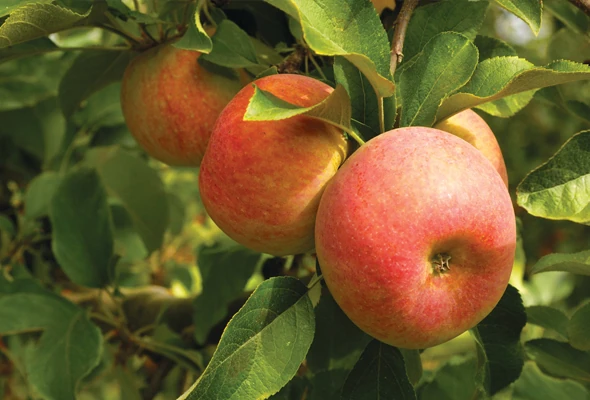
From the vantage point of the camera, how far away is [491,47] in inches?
31.5

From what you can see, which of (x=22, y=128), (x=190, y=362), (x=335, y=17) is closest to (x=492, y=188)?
(x=335, y=17)

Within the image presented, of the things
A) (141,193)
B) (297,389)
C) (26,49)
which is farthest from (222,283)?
(26,49)

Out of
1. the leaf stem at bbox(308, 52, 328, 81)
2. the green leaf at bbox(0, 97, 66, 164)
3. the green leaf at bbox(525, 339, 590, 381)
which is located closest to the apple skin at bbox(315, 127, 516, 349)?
the leaf stem at bbox(308, 52, 328, 81)

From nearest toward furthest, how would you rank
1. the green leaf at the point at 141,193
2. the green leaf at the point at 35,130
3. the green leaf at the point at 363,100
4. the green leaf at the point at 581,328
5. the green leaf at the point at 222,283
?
the green leaf at the point at 363,100 → the green leaf at the point at 581,328 → the green leaf at the point at 222,283 → the green leaf at the point at 141,193 → the green leaf at the point at 35,130

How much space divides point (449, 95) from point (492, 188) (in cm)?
11

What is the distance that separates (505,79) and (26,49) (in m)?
0.57

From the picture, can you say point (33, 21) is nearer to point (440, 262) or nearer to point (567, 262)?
point (440, 262)

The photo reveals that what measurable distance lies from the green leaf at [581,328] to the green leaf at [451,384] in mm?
282

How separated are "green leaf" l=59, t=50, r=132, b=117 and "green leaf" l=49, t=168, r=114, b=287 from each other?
0.12m

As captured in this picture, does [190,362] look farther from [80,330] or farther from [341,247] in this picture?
[341,247]

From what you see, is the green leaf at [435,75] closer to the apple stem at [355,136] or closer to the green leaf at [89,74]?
the apple stem at [355,136]

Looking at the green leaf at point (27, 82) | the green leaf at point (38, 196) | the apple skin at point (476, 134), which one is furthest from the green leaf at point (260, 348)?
the green leaf at point (27, 82)

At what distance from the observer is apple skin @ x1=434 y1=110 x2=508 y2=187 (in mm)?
694

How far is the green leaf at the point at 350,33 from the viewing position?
55 cm
